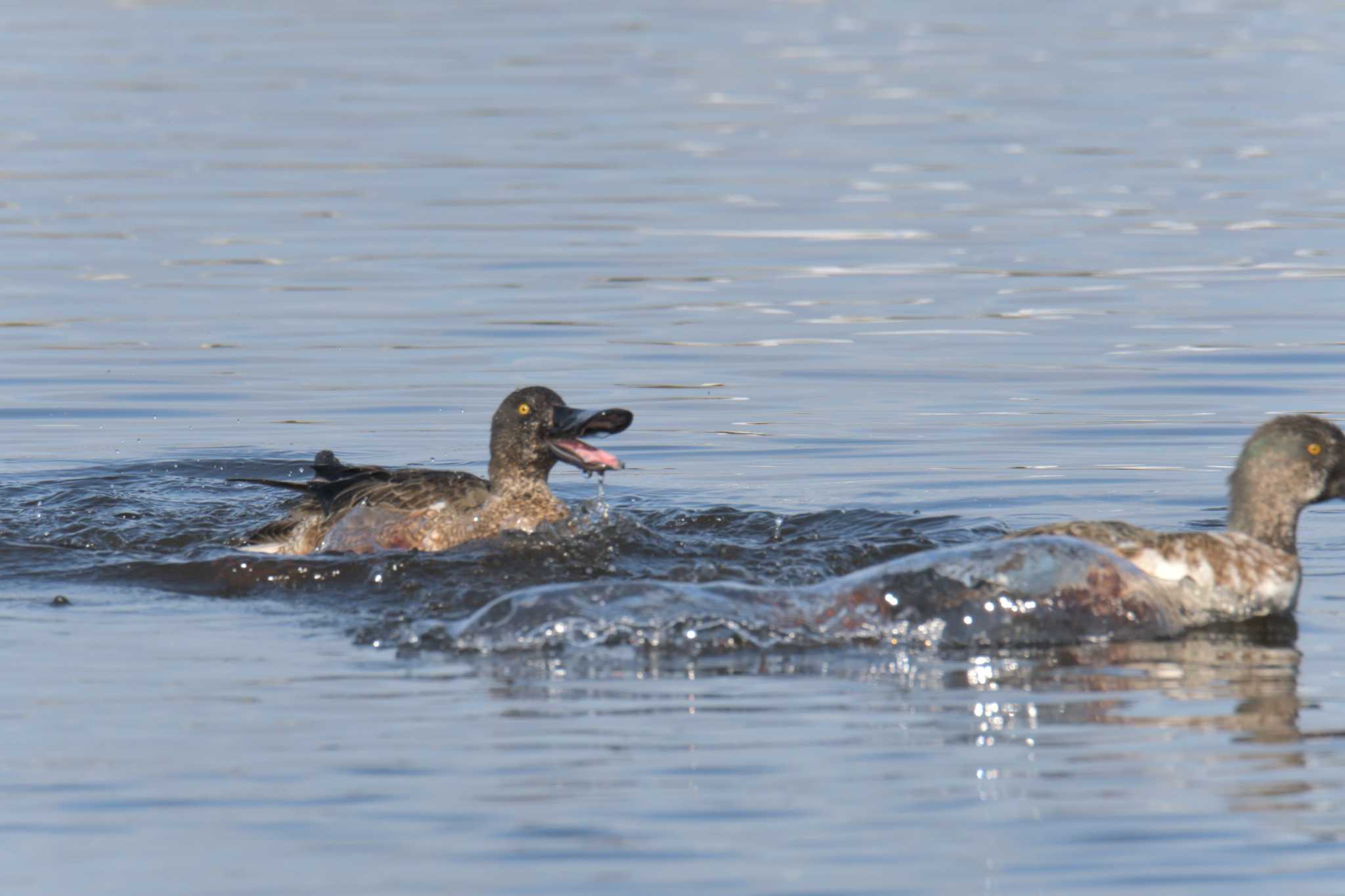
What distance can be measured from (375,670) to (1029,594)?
7.35 ft

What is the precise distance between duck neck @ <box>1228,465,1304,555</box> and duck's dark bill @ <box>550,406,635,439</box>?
254 cm

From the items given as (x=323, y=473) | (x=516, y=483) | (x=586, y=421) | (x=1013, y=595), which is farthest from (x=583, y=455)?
(x=1013, y=595)

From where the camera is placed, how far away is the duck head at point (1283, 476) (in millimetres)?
8359

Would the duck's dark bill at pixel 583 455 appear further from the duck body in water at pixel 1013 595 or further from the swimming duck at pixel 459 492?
the duck body in water at pixel 1013 595

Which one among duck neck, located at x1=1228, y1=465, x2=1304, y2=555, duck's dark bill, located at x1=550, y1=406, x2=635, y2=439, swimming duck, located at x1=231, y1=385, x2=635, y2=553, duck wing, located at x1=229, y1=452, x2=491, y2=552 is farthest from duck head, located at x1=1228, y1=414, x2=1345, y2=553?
→ duck wing, located at x1=229, y1=452, x2=491, y2=552

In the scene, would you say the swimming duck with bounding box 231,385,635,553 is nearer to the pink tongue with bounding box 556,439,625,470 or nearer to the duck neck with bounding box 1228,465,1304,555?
the pink tongue with bounding box 556,439,625,470

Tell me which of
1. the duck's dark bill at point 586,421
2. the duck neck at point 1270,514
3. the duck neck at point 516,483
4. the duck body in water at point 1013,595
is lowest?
the duck body in water at point 1013,595

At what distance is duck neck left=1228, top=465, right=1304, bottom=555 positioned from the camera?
835cm

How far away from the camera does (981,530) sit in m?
9.77

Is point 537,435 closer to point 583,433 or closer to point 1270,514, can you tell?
point 583,433

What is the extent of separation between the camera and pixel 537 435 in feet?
32.6

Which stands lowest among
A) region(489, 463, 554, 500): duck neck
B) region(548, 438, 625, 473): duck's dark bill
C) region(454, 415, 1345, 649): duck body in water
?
region(454, 415, 1345, 649): duck body in water

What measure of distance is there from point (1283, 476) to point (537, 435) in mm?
3251

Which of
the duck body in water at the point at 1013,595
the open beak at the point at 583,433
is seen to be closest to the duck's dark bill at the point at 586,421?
the open beak at the point at 583,433
